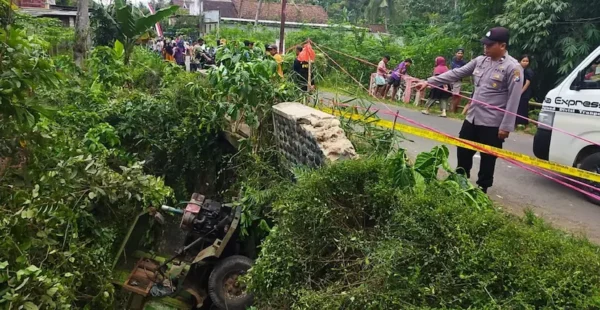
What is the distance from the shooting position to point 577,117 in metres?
5.62

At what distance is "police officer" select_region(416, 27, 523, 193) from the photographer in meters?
4.65

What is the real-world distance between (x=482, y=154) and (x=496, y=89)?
0.63 m

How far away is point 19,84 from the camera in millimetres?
2486

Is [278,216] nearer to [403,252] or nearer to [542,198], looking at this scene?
[403,252]

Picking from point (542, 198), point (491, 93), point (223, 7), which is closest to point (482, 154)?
point (491, 93)

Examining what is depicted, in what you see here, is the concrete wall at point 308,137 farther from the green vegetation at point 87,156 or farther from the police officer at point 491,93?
the police officer at point 491,93

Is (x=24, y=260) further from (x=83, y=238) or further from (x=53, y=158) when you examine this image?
(x=83, y=238)

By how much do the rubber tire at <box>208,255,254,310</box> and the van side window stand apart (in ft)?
13.4

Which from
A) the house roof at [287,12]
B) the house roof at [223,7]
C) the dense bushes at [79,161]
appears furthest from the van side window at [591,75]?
the house roof at [223,7]

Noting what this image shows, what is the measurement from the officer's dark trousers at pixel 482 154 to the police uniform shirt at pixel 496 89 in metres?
0.07

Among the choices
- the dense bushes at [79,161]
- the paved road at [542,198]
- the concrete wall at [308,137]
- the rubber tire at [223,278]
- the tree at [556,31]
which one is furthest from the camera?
the tree at [556,31]

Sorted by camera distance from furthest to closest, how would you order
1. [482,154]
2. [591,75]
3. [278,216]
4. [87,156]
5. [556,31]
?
[556,31] → [591,75] → [482,154] → [87,156] → [278,216]

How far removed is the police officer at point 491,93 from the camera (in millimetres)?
4652

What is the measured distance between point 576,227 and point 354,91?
241 centimetres
